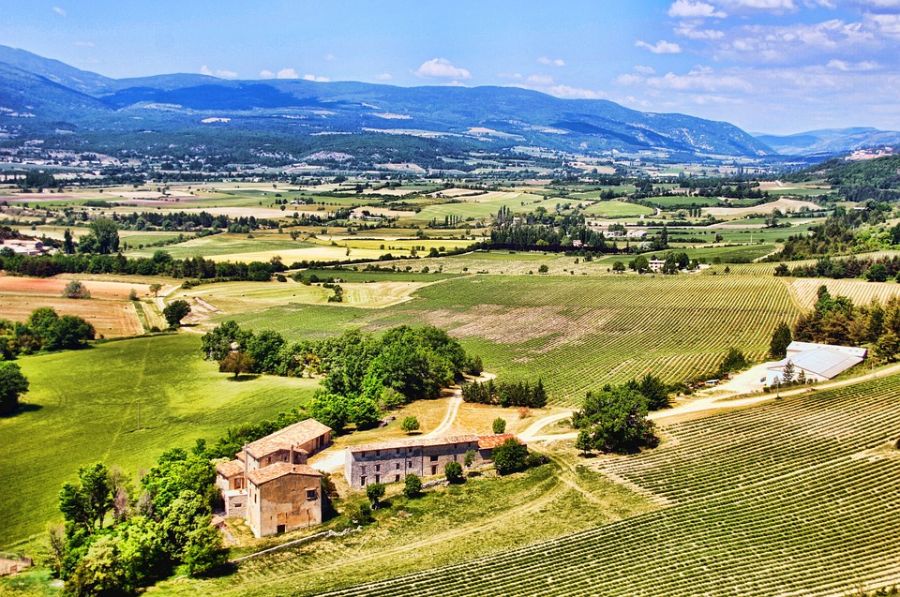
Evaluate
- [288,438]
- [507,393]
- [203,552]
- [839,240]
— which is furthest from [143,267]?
[839,240]

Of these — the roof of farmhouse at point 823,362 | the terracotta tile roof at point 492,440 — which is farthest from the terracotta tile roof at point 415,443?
the roof of farmhouse at point 823,362

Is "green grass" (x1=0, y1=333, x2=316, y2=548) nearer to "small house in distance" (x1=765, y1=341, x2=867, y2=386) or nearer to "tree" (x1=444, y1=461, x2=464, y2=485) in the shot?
"tree" (x1=444, y1=461, x2=464, y2=485)

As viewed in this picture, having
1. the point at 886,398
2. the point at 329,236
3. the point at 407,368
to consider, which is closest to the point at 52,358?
the point at 407,368

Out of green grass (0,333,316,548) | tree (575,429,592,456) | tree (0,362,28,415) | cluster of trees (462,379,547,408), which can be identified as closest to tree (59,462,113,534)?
green grass (0,333,316,548)

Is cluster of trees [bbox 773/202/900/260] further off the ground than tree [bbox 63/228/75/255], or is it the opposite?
cluster of trees [bbox 773/202/900/260]

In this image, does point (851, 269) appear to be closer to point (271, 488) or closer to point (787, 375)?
point (787, 375)
